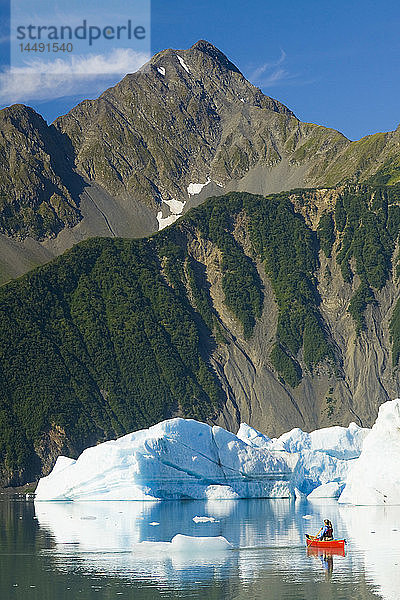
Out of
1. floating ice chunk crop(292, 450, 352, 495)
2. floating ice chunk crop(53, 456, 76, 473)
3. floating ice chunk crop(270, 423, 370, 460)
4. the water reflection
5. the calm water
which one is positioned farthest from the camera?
floating ice chunk crop(270, 423, 370, 460)

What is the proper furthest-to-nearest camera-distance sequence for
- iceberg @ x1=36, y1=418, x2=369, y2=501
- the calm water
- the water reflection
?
iceberg @ x1=36, y1=418, x2=369, y2=501, the water reflection, the calm water

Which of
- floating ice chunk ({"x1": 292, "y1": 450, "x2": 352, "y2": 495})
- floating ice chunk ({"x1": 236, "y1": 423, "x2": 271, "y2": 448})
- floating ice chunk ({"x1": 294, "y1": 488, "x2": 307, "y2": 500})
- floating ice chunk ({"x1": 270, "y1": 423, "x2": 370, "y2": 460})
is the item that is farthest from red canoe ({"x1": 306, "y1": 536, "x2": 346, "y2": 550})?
floating ice chunk ({"x1": 270, "y1": 423, "x2": 370, "y2": 460})

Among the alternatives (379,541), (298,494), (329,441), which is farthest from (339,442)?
(379,541)

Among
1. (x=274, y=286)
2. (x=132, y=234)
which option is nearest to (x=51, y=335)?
(x=274, y=286)

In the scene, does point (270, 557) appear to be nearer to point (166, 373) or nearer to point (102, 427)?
point (102, 427)

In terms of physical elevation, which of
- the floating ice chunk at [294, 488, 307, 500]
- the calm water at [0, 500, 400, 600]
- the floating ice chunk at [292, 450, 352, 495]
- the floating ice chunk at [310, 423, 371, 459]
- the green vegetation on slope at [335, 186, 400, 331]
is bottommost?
the calm water at [0, 500, 400, 600]

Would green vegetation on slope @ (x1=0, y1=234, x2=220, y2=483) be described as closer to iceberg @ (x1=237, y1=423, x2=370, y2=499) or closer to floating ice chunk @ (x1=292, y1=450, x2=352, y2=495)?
iceberg @ (x1=237, y1=423, x2=370, y2=499)

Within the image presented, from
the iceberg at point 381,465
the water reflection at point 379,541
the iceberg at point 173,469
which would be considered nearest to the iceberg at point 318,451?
the iceberg at point 173,469
